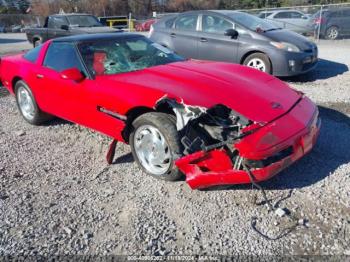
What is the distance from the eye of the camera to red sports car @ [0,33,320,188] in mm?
2996

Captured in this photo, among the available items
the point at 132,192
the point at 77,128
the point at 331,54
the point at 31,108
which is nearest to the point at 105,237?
the point at 132,192

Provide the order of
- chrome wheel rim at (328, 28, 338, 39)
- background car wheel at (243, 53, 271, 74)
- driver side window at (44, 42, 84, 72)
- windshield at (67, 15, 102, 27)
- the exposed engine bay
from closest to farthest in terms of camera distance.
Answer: the exposed engine bay, driver side window at (44, 42, 84, 72), background car wheel at (243, 53, 271, 74), windshield at (67, 15, 102, 27), chrome wheel rim at (328, 28, 338, 39)

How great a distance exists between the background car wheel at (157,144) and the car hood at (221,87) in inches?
11.4

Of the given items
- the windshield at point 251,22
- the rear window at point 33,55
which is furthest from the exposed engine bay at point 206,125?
the windshield at point 251,22

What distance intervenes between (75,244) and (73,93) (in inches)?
80.0

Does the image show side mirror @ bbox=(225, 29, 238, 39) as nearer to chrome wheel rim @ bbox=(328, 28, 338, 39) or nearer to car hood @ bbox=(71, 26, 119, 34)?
car hood @ bbox=(71, 26, 119, 34)

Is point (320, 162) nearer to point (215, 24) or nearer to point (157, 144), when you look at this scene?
point (157, 144)

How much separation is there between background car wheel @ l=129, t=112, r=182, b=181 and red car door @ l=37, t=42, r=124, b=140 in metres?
0.29

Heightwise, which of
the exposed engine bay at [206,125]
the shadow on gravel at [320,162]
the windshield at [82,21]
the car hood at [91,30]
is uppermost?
the windshield at [82,21]

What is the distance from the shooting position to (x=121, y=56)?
424cm

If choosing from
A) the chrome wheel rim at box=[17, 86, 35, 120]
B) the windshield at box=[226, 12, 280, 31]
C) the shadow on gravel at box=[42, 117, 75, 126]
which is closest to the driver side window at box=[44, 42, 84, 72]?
the chrome wheel rim at box=[17, 86, 35, 120]

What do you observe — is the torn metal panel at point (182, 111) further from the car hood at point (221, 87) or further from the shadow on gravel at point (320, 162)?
the shadow on gravel at point (320, 162)

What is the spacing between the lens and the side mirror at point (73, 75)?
388 centimetres

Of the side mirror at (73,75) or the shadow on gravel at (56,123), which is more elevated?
the side mirror at (73,75)
